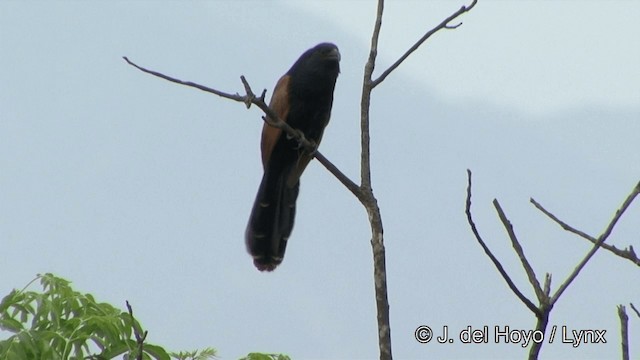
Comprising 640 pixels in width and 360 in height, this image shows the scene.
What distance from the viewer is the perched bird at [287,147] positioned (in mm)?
5430

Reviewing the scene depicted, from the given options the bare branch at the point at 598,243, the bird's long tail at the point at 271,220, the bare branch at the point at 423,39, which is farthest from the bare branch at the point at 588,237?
the bird's long tail at the point at 271,220

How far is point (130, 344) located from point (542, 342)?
1.64 m

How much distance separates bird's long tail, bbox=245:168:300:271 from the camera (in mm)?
5379

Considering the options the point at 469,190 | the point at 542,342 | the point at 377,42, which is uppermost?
the point at 377,42

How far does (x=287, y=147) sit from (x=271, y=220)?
1.89 ft

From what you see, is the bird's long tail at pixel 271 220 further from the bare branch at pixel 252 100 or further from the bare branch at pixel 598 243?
the bare branch at pixel 598 243

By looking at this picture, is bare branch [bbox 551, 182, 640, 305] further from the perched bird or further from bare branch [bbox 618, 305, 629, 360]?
the perched bird

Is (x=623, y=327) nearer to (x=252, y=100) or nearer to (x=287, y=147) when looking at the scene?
(x=252, y=100)

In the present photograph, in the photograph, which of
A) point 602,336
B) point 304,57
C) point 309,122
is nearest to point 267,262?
point 309,122

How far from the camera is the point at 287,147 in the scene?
19.3 ft

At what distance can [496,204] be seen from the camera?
245 centimetres

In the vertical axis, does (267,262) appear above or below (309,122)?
below

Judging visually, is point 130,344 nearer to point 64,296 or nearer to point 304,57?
point 64,296

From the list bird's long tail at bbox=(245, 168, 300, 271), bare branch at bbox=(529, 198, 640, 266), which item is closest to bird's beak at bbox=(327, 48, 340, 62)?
bird's long tail at bbox=(245, 168, 300, 271)
